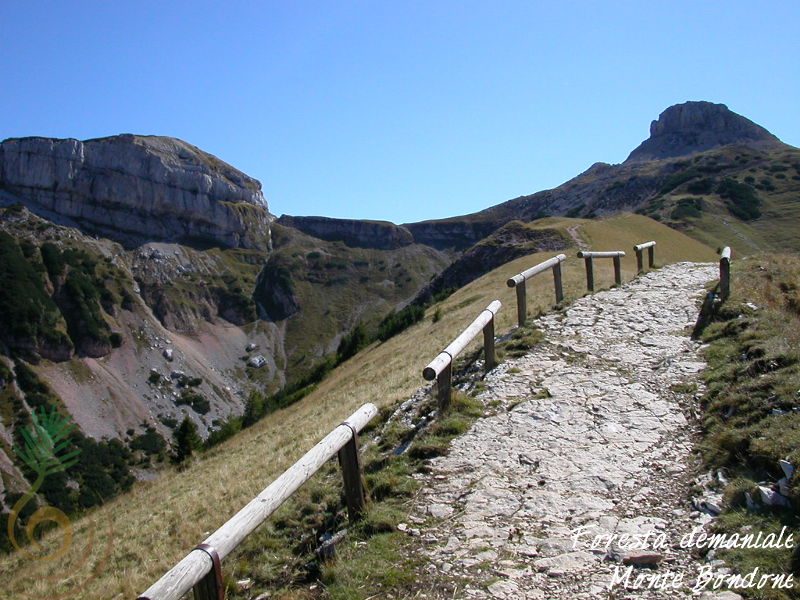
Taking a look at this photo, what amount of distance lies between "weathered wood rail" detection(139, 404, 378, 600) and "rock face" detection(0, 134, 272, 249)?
7548 inches

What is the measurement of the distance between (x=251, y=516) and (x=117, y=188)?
203647 mm

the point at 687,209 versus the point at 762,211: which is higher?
the point at 687,209

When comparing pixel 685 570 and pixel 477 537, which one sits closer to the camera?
pixel 685 570

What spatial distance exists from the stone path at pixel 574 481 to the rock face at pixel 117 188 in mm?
190259

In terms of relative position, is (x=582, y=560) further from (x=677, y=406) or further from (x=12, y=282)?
(x=12, y=282)

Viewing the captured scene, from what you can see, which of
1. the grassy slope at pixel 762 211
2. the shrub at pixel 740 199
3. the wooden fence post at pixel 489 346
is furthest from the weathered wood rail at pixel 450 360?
the shrub at pixel 740 199

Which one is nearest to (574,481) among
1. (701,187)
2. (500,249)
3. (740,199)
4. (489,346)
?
(489,346)

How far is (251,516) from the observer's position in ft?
16.7

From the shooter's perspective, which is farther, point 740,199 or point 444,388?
point 740,199

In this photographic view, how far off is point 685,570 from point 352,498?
338 cm

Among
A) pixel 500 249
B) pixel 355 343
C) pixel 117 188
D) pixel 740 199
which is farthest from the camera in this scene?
pixel 117 188

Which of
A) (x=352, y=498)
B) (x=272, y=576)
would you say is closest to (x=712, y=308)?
(x=352, y=498)

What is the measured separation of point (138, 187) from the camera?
185 meters

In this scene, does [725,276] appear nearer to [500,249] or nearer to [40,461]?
[40,461]
